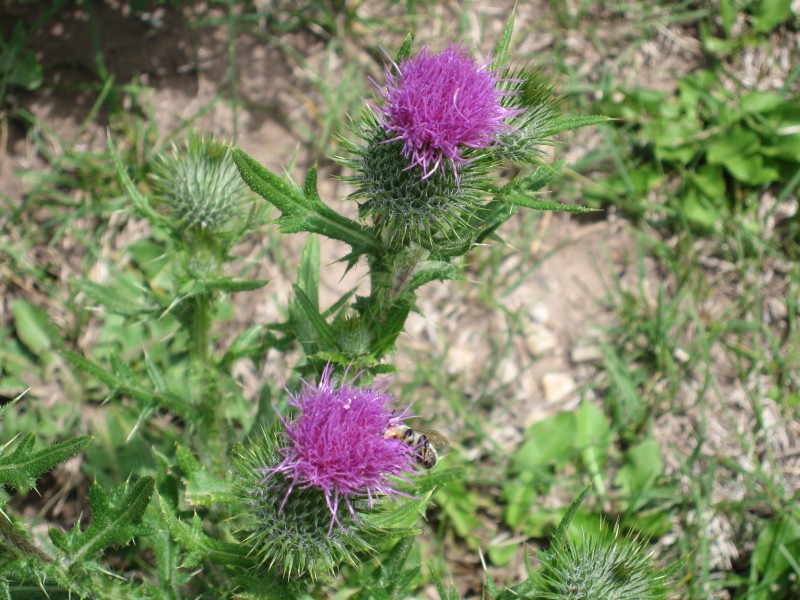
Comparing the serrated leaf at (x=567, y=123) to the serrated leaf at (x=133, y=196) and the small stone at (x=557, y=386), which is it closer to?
the serrated leaf at (x=133, y=196)

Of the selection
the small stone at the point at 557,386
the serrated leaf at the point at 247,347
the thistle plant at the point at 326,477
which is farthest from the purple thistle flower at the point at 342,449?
the small stone at the point at 557,386

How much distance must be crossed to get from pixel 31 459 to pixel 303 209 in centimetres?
130

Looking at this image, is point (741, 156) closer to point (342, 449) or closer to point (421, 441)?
point (421, 441)

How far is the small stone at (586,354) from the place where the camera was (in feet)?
16.9

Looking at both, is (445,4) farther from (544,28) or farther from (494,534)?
(494,534)

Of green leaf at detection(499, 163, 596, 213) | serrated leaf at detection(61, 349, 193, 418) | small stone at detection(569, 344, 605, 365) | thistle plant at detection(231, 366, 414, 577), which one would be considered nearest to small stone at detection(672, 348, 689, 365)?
small stone at detection(569, 344, 605, 365)

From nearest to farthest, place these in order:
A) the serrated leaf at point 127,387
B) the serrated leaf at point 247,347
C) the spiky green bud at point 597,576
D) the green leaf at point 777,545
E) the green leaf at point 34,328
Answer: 1. the spiky green bud at point 597,576
2. the serrated leaf at point 127,387
3. the serrated leaf at point 247,347
4. the green leaf at point 777,545
5. the green leaf at point 34,328

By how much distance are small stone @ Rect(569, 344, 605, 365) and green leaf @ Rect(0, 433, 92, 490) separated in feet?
11.6

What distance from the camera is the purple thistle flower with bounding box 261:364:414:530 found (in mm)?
2529

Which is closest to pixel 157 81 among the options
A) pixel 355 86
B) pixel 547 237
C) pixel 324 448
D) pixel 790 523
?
pixel 355 86

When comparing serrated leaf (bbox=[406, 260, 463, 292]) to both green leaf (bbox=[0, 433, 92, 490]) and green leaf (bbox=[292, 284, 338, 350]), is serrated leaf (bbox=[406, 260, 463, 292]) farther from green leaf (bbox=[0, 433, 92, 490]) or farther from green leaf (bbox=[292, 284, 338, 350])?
green leaf (bbox=[0, 433, 92, 490])

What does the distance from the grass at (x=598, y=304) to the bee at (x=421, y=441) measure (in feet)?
3.86

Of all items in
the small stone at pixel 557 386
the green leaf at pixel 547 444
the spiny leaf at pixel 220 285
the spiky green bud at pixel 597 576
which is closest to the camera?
the spiky green bud at pixel 597 576

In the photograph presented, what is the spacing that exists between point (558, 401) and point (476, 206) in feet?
8.40
